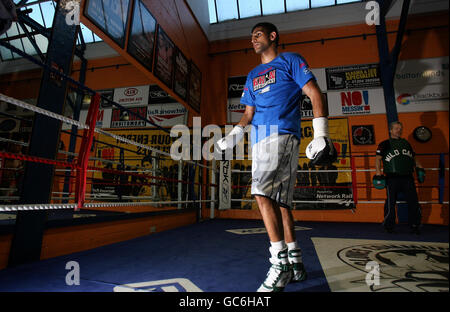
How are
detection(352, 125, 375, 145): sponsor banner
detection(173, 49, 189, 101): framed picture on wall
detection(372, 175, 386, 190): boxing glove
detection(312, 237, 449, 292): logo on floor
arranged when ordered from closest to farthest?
1. detection(312, 237, 449, 292): logo on floor
2. detection(372, 175, 386, 190): boxing glove
3. detection(173, 49, 189, 101): framed picture on wall
4. detection(352, 125, 375, 145): sponsor banner

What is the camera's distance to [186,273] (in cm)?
120

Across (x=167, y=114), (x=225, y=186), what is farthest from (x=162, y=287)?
(x=167, y=114)

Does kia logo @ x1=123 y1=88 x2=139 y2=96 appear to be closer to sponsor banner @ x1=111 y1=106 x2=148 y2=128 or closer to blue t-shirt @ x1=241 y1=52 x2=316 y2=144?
sponsor banner @ x1=111 y1=106 x2=148 y2=128

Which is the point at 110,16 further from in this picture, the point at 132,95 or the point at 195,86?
the point at 132,95

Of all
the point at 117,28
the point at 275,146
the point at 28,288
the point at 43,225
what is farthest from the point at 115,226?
the point at 117,28

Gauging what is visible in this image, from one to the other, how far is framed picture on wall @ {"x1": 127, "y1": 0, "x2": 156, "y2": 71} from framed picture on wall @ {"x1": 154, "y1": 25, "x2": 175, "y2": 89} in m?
0.11

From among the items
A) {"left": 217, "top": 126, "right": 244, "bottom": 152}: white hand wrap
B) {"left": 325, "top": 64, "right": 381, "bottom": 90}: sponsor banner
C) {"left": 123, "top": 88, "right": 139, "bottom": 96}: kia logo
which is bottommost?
{"left": 217, "top": 126, "right": 244, "bottom": 152}: white hand wrap

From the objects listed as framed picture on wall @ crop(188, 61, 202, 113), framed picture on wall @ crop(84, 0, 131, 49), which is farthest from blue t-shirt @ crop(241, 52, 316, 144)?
framed picture on wall @ crop(188, 61, 202, 113)

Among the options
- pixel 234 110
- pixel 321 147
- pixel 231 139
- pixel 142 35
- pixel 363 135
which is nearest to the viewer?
pixel 321 147

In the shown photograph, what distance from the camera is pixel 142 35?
290 centimetres

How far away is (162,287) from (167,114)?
4472 millimetres

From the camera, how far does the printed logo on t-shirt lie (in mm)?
1249
